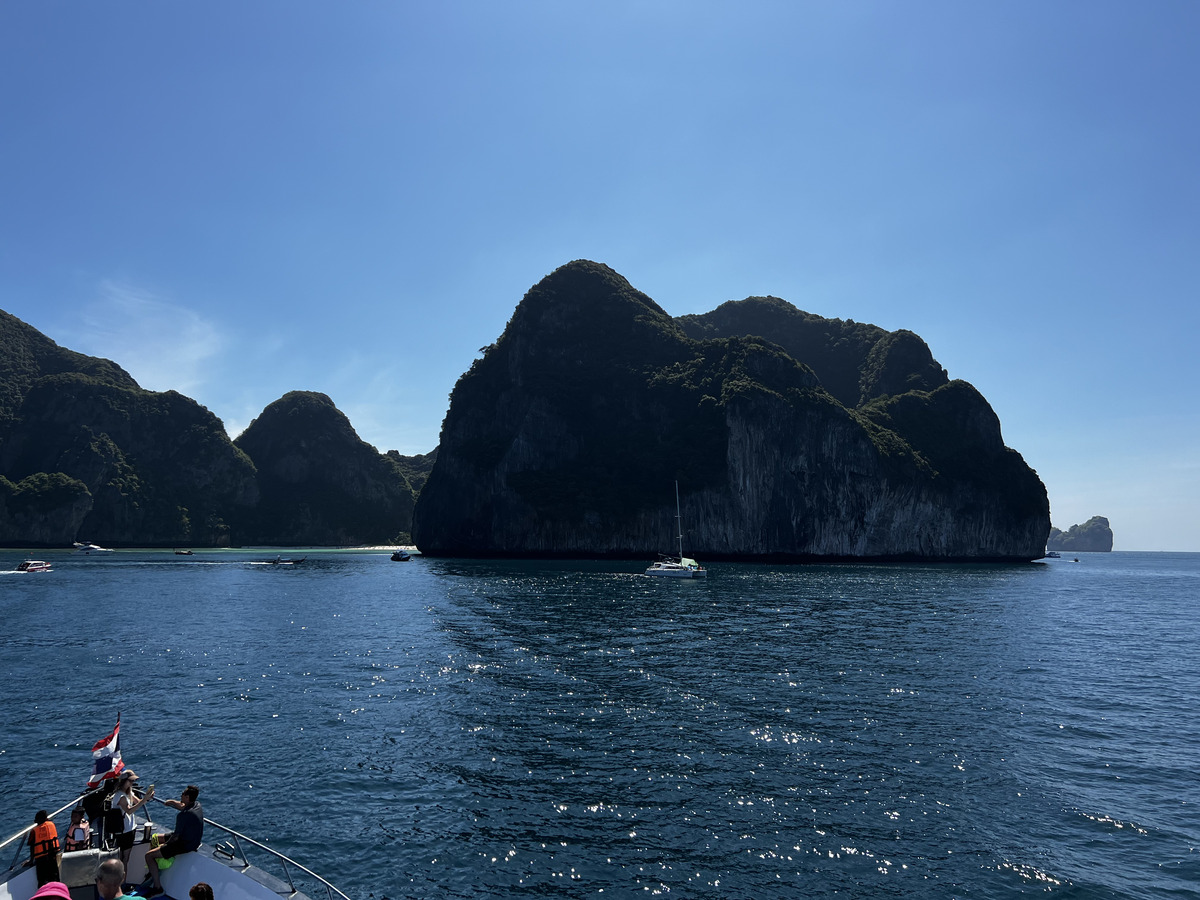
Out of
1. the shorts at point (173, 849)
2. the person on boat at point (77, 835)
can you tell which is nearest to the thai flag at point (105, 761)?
the person on boat at point (77, 835)

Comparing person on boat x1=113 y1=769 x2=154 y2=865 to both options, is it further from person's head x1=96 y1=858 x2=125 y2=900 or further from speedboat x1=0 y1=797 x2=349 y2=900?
person's head x1=96 y1=858 x2=125 y2=900

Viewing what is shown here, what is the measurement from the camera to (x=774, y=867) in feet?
46.6

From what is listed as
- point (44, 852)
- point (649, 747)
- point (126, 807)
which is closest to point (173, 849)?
point (126, 807)

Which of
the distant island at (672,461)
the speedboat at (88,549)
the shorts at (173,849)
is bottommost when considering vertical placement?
the speedboat at (88,549)

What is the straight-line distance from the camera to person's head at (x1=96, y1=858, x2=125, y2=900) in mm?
9109

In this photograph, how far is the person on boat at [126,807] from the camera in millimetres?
12125

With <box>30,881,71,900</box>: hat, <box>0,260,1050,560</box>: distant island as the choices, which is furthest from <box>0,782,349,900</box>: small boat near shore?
<box>0,260,1050,560</box>: distant island

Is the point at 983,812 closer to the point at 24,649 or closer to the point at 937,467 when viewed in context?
the point at 24,649

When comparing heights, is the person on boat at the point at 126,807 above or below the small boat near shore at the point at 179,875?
above

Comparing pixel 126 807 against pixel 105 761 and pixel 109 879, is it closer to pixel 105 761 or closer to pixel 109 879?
pixel 105 761

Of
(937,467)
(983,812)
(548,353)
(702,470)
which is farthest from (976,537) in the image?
(983,812)

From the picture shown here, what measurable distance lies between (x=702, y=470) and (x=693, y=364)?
A: 37.3 m

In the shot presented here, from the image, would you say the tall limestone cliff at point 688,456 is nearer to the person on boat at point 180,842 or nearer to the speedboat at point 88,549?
the speedboat at point 88,549

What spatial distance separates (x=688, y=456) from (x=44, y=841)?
135 metres
